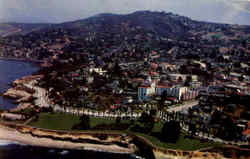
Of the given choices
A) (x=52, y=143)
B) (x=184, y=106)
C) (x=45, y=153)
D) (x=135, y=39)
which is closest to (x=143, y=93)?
(x=184, y=106)

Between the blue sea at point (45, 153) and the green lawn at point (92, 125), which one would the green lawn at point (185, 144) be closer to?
the green lawn at point (92, 125)

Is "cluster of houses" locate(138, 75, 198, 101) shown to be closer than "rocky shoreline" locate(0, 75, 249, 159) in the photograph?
No

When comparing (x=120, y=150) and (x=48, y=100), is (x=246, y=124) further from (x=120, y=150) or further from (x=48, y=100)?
(x=48, y=100)

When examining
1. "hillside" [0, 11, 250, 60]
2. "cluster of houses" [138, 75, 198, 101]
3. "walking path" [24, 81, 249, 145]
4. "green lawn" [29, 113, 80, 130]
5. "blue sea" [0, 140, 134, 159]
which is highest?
"hillside" [0, 11, 250, 60]

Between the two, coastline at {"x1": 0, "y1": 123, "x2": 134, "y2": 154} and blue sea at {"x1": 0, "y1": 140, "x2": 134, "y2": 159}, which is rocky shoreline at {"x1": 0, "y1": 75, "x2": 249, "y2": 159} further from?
blue sea at {"x1": 0, "y1": 140, "x2": 134, "y2": 159}

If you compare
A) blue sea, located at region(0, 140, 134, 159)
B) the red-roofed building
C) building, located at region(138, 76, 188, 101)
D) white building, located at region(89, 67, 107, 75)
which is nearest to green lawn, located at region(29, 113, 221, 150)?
blue sea, located at region(0, 140, 134, 159)

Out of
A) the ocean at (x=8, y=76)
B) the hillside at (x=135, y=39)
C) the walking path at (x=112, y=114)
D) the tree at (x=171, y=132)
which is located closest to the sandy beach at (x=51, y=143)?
the tree at (x=171, y=132)

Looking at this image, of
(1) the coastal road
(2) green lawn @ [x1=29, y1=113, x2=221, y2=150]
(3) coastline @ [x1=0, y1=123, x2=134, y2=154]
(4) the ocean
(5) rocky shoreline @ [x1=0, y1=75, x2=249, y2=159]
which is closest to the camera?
(5) rocky shoreline @ [x1=0, y1=75, x2=249, y2=159]

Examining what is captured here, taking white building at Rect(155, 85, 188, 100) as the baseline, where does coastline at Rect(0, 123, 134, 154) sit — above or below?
below
